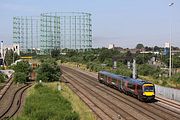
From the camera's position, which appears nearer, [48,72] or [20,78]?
[48,72]

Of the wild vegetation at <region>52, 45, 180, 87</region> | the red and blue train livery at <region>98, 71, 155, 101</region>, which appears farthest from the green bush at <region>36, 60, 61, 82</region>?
the wild vegetation at <region>52, 45, 180, 87</region>

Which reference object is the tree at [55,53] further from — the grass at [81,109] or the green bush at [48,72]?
the grass at [81,109]

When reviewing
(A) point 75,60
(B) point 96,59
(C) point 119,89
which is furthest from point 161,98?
(A) point 75,60

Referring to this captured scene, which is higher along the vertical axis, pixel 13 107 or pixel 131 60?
pixel 131 60

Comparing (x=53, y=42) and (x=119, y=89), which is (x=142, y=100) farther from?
(x=53, y=42)

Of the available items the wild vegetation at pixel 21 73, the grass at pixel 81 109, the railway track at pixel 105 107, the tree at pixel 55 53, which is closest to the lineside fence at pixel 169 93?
the railway track at pixel 105 107

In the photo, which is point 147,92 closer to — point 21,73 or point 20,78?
point 20,78

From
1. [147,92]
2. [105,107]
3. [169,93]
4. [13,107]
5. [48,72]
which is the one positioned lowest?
[13,107]

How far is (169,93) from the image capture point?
48.4 metres

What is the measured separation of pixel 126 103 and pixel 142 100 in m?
2.33

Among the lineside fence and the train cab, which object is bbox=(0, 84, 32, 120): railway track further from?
the lineside fence

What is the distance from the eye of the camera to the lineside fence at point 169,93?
4575 cm

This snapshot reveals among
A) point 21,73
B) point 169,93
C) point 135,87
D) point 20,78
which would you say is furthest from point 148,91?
point 21,73

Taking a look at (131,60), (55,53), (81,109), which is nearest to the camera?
(81,109)
